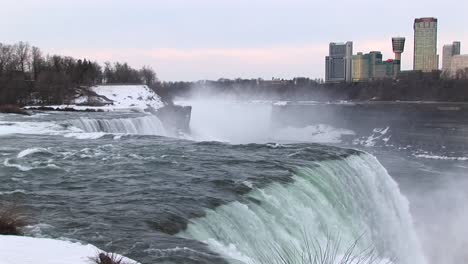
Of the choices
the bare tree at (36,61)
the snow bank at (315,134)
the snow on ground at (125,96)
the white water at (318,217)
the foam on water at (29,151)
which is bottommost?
the snow bank at (315,134)

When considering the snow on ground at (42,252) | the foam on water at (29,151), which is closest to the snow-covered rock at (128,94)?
the foam on water at (29,151)

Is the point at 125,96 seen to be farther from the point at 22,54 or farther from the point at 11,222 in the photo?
the point at 11,222

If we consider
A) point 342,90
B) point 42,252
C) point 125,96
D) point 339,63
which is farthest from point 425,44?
point 42,252

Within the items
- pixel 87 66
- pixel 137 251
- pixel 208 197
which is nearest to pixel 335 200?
pixel 208 197

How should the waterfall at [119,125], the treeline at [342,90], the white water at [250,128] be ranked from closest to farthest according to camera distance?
the waterfall at [119,125] < the white water at [250,128] < the treeline at [342,90]

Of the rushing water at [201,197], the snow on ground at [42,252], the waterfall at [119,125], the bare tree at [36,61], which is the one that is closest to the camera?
the snow on ground at [42,252]

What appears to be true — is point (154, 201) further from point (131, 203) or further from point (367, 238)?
point (367, 238)

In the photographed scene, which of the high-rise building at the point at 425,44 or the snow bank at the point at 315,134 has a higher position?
the high-rise building at the point at 425,44

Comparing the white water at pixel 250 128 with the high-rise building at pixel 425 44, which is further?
the high-rise building at pixel 425 44

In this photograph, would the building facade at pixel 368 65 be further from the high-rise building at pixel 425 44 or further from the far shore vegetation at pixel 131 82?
the far shore vegetation at pixel 131 82
